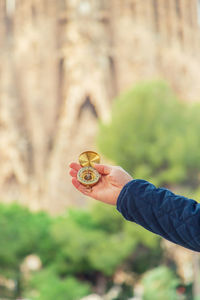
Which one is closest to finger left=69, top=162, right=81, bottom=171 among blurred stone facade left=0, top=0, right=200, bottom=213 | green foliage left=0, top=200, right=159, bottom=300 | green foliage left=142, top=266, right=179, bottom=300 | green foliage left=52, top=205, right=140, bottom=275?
green foliage left=142, top=266, right=179, bottom=300

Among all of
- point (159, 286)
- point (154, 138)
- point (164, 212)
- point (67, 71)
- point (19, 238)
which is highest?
point (67, 71)

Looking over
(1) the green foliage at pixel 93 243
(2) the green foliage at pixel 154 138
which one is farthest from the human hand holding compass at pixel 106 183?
(2) the green foliage at pixel 154 138

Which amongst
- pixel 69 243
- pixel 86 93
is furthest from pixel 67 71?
pixel 69 243

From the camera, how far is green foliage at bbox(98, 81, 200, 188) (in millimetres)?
5461

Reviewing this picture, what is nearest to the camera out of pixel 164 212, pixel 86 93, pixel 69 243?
pixel 164 212

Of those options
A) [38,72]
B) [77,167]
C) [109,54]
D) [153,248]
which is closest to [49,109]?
A: [38,72]

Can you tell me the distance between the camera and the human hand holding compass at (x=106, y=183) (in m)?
0.62

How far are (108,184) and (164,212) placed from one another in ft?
0.40

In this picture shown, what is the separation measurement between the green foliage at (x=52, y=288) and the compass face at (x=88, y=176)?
13.4 ft

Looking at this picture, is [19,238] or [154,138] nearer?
[19,238]

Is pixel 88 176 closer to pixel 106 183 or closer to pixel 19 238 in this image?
pixel 106 183

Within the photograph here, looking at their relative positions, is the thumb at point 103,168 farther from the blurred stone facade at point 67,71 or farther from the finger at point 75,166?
the blurred stone facade at point 67,71

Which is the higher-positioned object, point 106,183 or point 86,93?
point 86,93

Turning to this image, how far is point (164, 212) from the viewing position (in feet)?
1.77
